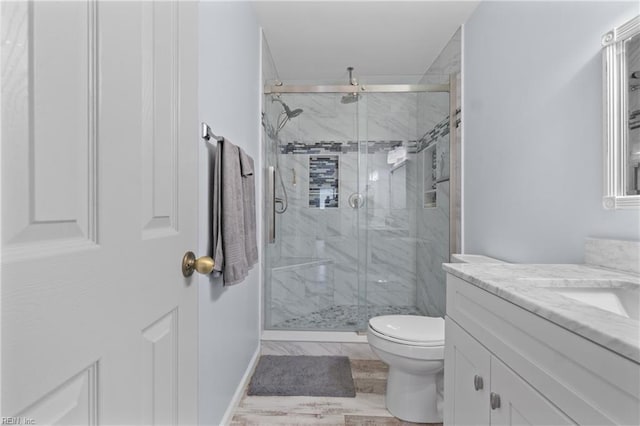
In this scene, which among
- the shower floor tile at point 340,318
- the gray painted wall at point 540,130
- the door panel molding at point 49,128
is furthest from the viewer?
the shower floor tile at point 340,318

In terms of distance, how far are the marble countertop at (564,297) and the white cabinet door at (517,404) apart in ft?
0.56

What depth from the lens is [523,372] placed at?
0.72 meters

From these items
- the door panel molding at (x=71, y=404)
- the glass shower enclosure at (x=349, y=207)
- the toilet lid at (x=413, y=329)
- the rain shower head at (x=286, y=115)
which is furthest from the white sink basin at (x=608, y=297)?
the rain shower head at (x=286, y=115)

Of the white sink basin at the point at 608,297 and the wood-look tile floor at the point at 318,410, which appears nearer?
the white sink basin at the point at 608,297

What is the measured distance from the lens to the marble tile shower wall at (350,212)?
9.43 ft

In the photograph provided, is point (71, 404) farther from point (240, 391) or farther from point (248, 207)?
point (240, 391)

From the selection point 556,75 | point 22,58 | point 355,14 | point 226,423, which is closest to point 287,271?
point 226,423

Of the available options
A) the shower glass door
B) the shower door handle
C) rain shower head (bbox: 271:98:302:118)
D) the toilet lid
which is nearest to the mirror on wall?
the toilet lid

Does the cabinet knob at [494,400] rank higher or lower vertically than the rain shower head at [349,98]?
lower

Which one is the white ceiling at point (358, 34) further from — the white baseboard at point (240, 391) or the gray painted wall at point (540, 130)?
the white baseboard at point (240, 391)

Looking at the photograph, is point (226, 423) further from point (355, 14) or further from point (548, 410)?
point (355, 14)

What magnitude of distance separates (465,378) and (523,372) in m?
0.36

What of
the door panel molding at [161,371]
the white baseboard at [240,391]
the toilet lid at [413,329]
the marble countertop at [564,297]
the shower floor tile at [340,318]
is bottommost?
the white baseboard at [240,391]

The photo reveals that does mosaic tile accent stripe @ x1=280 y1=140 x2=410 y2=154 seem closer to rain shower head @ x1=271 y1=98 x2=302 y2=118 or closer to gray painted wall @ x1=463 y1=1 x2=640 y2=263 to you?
rain shower head @ x1=271 y1=98 x2=302 y2=118
